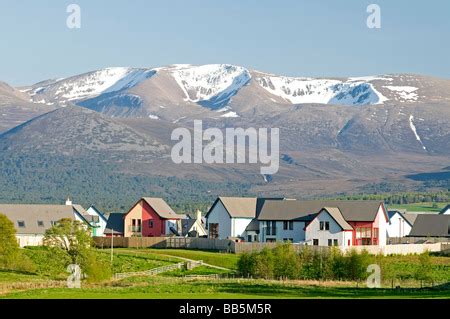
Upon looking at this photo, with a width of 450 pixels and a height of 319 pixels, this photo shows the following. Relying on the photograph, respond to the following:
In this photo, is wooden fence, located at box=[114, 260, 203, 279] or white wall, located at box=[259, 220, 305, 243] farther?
white wall, located at box=[259, 220, 305, 243]

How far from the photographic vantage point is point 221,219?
381 feet

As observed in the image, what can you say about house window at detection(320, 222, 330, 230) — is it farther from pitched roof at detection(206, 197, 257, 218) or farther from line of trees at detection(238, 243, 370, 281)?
line of trees at detection(238, 243, 370, 281)

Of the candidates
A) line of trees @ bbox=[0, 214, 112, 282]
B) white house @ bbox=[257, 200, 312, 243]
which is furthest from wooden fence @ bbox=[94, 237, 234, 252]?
line of trees @ bbox=[0, 214, 112, 282]

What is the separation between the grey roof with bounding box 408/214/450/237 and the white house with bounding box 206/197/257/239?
1817 centimetres

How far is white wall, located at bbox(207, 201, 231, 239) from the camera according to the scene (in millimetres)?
115312

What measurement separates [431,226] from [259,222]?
21824mm

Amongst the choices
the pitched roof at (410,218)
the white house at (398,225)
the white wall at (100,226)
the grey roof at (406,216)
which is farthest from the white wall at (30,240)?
the pitched roof at (410,218)

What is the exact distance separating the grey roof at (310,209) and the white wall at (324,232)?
124 cm

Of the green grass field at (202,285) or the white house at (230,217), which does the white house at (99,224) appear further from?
the green grass field at (202,285)

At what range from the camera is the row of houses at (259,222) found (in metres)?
108

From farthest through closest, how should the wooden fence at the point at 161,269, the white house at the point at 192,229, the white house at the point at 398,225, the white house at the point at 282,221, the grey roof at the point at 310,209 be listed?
the white house at the point at 398,225 < the white house at the point at 192,229 < the grey roof at the point at 310,209 < the white house at the point at 282,221 < the wooden fence at the point at 161,269
